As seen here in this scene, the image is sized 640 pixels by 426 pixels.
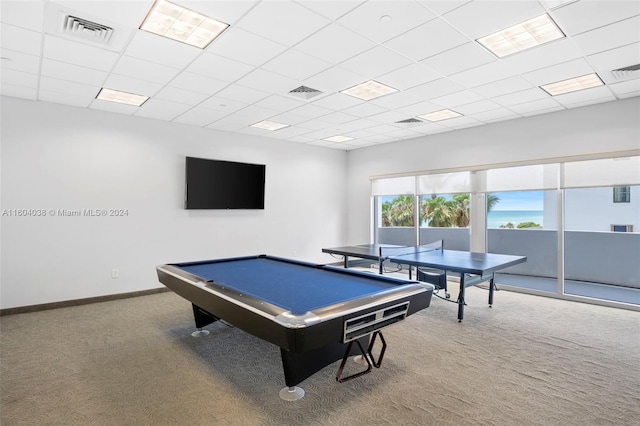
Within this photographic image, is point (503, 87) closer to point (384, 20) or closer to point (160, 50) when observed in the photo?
→ point (384, 20)

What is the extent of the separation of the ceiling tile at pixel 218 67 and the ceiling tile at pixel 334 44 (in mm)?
771

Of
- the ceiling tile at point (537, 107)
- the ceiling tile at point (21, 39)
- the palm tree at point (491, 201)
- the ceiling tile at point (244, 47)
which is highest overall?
the ceiling tile at point (537, 107)

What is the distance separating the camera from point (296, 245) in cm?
752

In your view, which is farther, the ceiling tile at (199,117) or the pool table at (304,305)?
the ceiling tile at (199,117)

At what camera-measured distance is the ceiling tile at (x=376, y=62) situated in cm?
329

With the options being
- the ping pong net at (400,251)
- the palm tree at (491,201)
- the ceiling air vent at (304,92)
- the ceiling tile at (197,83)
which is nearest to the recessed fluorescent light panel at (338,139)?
the ceiling air vent at (304,92)

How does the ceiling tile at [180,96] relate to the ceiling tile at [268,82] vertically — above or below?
above

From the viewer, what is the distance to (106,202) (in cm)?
520

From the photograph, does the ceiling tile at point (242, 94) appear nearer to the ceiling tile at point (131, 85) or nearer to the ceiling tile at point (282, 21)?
the ceiling tile at point (131, 85)

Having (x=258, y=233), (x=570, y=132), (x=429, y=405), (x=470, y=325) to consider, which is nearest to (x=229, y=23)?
(x=429, y=405)

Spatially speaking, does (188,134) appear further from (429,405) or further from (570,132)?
(570,132)

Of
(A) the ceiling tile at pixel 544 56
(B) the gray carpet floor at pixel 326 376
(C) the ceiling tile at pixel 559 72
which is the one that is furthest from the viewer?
(C) the ceiling tile at pixel 559 72

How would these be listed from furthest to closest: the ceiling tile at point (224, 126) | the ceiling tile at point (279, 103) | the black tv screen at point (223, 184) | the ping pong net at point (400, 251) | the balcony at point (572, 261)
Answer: the black tv screen at point (223, 184) → the ceiling tile at point (224, 126) → the balcony at point (572, 261) → the ping pong net at point (400, 251) → the ceiling tile at point (279, 103)

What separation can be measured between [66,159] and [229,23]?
367cm
